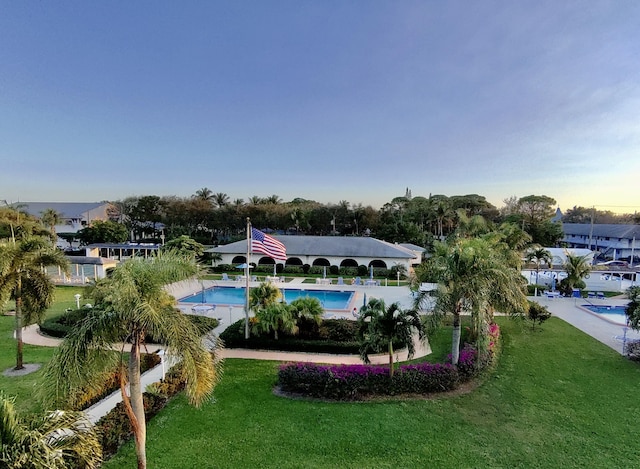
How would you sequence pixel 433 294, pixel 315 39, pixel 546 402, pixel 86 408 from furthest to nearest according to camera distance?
pixel 315 39 < pixel 433 294 < pixel 546 402 < pixel 86 408

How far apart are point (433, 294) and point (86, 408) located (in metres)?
9.79

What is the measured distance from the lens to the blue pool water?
2288cm

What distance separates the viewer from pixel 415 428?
26.9 ft

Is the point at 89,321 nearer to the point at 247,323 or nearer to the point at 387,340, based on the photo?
the point at 387,340

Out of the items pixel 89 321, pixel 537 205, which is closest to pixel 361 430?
pixel 89 321

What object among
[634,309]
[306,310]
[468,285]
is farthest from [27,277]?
[634,309]

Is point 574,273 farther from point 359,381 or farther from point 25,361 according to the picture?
point 25,361

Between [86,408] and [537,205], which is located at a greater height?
[537,205]

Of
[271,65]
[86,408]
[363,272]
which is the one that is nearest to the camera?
[86,408]

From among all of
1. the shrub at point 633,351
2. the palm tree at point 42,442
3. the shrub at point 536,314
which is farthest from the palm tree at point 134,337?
the shrub at point 536,314

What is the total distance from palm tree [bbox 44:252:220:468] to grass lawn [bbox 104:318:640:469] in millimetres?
2021

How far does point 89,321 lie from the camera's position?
5.46 m

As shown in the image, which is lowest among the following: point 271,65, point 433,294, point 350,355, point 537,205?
point 350,355

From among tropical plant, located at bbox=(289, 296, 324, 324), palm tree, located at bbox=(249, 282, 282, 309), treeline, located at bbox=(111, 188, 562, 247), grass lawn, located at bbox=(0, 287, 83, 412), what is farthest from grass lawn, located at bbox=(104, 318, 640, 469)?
treeline, located at bbox=(111, 188, 562, 247)
